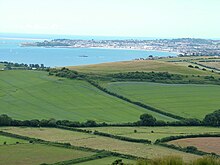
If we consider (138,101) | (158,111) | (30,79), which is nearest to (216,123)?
(158,111)

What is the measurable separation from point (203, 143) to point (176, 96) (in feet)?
83.2

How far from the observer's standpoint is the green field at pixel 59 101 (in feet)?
180

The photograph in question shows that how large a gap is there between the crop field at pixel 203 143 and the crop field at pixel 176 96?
41.1 feet

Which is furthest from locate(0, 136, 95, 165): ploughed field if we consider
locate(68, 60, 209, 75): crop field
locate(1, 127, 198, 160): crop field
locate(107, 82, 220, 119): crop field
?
locate(68, 60, 209, 75): crop field

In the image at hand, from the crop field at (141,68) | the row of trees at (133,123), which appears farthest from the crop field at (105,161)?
the crop field at (141,68)

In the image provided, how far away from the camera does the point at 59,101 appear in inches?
2442

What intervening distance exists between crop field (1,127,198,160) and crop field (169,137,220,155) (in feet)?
7.54

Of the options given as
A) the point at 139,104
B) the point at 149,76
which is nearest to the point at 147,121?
the point at 139,104

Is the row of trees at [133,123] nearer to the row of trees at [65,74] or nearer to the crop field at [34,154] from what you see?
the crop field at [34,154]

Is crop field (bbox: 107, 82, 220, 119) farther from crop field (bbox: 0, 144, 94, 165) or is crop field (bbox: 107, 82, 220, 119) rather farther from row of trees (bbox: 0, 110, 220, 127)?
crop field (bbox: 0, 144, 94, 165)

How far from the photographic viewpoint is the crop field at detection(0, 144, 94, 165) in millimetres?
32906

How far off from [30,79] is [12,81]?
9.67ft

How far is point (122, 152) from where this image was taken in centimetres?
3662

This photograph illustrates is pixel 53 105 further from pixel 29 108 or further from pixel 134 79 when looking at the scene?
pixel 134 79
